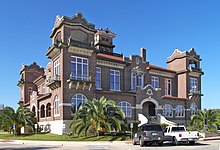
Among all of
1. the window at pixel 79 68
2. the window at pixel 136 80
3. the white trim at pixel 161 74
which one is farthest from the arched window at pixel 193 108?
the window at pixel 79 68

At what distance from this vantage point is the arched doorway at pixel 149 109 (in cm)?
4566

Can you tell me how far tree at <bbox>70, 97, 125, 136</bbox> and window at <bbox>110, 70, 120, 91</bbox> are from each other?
1300cm

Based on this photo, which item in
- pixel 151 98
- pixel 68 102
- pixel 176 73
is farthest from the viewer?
pixel 176 73

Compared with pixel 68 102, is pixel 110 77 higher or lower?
higher

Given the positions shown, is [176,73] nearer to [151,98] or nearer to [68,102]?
[151,98]

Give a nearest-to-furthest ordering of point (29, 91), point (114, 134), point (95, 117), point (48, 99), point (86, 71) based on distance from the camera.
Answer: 1. point (95, 117)
2. point (114, 134)
3. point (86, 71)
4. point (48, 99)
5. point (29, 91)

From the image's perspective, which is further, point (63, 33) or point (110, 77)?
point (110, 77)

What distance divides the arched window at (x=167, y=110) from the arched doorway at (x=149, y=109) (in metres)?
2.09

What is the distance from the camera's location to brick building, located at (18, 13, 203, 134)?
117 feet

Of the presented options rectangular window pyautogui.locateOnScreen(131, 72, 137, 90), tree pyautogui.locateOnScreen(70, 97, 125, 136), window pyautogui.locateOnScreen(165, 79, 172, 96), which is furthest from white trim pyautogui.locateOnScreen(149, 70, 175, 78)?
tree pyautogui.locateOnScreen(70, 97, 125, 136)

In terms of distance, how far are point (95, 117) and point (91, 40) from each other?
1360cm

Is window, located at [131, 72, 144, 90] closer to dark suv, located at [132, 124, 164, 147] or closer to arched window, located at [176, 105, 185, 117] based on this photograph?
arched window, located at [176, 105, 185, 117]

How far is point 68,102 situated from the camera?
34875mm

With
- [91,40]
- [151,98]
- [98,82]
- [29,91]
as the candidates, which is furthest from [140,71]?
[29,91]
